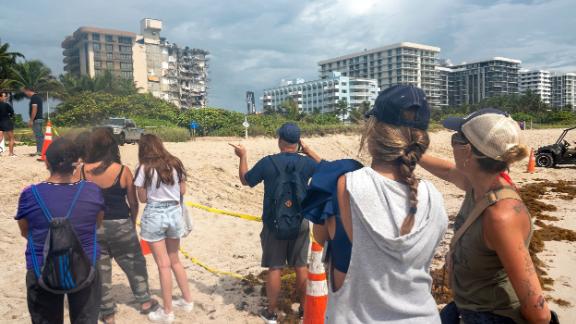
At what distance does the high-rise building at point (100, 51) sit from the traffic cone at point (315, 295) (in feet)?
319

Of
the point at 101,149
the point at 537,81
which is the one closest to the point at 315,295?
the point at 101,149

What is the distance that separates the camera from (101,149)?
3812mm

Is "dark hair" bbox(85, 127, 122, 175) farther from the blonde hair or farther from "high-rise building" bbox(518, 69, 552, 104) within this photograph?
"high-rise building" bbox(518, 69, 552, 104)

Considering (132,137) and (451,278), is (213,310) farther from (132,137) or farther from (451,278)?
(132,137)

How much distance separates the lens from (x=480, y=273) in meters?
1.97

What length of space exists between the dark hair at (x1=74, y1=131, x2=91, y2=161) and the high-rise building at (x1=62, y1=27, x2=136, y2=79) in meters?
96.0

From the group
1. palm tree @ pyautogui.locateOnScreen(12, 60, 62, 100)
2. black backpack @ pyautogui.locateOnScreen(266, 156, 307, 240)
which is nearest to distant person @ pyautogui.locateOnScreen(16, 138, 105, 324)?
black backpack @ pyautogui.locateOnScreen(266, 156, 307, 240)

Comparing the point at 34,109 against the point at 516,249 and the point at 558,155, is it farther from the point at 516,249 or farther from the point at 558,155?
the point at 558,155

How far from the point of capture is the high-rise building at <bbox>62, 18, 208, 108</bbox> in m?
94.6

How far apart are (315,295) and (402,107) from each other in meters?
1.89

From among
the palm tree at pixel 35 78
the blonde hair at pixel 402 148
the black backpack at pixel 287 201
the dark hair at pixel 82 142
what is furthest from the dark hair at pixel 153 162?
the palm tree at pixel 35 78

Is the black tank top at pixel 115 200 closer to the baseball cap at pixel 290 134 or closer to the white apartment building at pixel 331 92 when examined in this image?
the baseball cap at pixel 290 134

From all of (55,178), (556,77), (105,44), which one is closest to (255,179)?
(55,178)

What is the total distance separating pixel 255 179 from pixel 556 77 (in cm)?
21226
